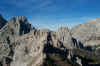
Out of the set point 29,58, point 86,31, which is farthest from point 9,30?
point 86,31

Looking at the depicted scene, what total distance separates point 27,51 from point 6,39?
→ 4288 centimetres

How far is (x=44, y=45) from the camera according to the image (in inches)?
1670

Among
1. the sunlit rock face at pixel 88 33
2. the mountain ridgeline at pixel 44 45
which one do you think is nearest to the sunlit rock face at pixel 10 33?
the mountain ridgeline at pixel 44 45

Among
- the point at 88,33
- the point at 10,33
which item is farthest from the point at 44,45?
the point at 88,33

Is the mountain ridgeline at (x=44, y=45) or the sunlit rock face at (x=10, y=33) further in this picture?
the sunlit rock face at (x=10, y=33)

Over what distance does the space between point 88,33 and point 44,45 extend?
140937mm

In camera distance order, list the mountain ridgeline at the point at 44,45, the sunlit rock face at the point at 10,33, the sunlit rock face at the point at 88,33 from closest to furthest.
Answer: the mountain ridgeline at the point at 44,45
the sunlit rock face at the point at 10,33
the sunlit rock face at the point at 88,33

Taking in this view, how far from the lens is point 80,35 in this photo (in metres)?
169

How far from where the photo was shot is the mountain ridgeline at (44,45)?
4107cm

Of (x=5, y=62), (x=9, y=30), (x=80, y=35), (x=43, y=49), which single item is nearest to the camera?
(x=43, y=49)

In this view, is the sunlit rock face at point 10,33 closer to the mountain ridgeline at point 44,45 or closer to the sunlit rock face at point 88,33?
the mountain ridgeline at point 44,45

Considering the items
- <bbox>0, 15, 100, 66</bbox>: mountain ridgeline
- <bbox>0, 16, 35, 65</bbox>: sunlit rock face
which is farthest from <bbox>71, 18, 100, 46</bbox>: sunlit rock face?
<bbox>0, 16, 35, 65</bbox>: sunlit rock face

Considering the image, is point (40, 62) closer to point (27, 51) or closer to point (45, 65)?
point (45, 65)

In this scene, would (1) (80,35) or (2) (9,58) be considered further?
(1) (80,35)
